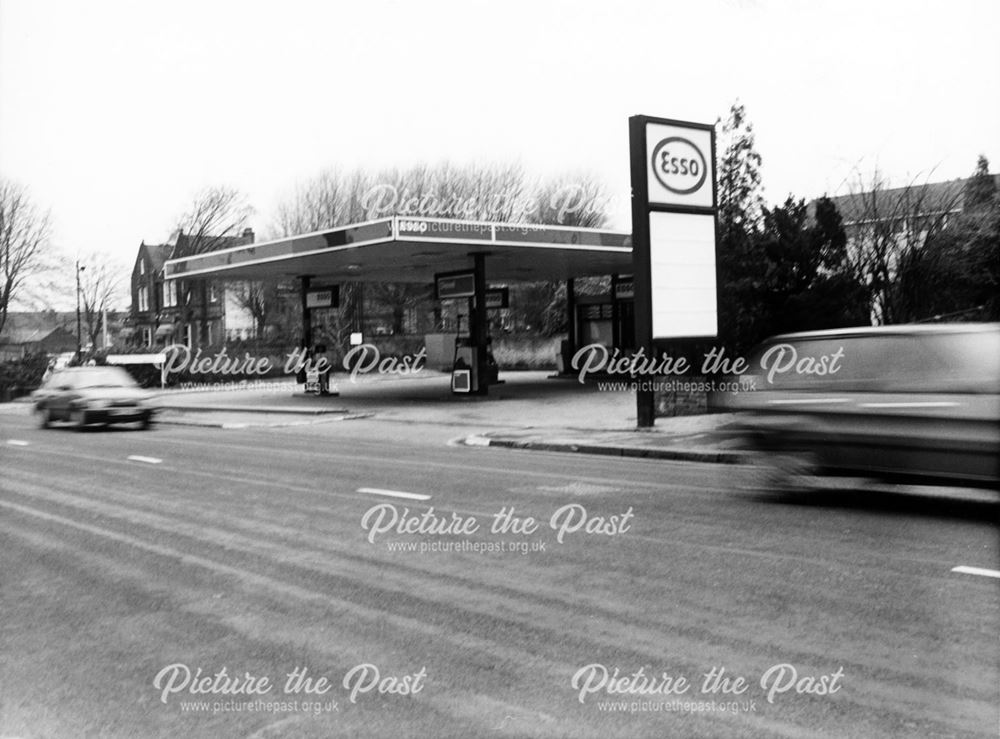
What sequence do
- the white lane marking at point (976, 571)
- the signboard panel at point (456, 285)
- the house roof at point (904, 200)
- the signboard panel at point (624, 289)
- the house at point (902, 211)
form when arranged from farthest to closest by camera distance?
the signboard panel at point (624, 289) < the signboard panel at point (456, 285) < the house roof at point (904, 200) < the house at point (902, 211) < the white lane marking at point (976, 571)

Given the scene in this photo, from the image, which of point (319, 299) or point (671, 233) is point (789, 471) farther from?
point (319, 299)

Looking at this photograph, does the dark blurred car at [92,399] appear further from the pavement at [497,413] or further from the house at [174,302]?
the house at [174,302]

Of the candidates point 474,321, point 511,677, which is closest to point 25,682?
point 511,677

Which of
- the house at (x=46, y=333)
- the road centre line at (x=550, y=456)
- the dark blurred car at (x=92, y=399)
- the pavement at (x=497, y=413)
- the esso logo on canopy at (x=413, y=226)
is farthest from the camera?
the house at (x=46, y=333)

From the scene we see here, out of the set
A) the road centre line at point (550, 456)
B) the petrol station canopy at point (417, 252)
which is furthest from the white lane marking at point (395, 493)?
the petrol station canopy at point (417, 252)

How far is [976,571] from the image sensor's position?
6.73 m

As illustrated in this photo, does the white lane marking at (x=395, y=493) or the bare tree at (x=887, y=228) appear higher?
the bare tree at (x=887, y=228)

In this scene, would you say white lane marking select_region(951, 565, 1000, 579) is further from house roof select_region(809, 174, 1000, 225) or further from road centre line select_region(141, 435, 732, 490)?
house roof select_region(809, 174, 1000, 225)

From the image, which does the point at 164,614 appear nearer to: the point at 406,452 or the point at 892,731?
the point at 892,731

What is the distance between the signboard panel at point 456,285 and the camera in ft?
92.4

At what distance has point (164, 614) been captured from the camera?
6227mm

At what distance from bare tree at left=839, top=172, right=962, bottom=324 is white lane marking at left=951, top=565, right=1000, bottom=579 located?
18.2 metres

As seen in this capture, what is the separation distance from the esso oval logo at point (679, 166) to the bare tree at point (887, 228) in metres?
7.22

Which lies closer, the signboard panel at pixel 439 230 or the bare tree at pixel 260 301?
the signboard panel at pixel 439 230
